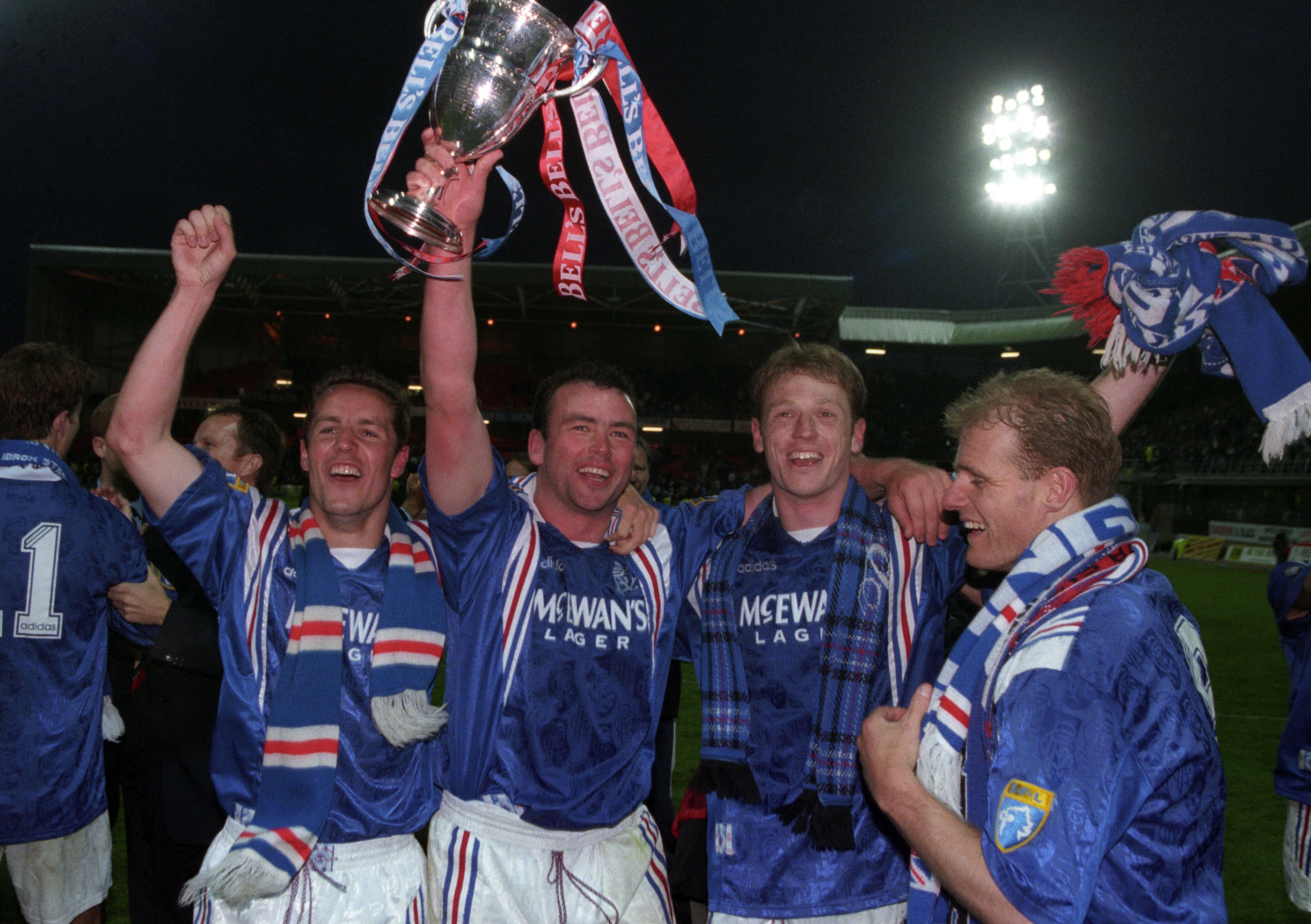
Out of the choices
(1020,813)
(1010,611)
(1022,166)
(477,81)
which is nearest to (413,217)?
(477,81)

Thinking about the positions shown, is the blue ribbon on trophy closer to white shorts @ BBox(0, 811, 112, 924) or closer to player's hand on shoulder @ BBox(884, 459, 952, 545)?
player's hand on shoulder @ BBox(884, 459, 952, 545)

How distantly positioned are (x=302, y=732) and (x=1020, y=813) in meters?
1.62

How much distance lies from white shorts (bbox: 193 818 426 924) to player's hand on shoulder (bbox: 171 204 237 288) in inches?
53.5

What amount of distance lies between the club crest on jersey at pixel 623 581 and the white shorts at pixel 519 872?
63 cm

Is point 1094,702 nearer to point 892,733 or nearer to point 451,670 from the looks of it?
point 892,733

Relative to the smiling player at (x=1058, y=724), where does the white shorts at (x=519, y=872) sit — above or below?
below

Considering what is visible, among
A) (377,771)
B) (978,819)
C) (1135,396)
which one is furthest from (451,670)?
(1135,396)

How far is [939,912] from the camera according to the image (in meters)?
1.64

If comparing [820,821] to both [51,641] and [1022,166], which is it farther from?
[1022,166]

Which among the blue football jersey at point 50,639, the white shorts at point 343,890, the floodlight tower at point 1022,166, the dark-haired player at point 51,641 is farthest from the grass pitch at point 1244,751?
the floodlight tower at point 1022,166

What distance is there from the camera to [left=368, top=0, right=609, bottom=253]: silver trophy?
1.69 m

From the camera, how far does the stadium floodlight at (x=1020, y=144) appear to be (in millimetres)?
30609

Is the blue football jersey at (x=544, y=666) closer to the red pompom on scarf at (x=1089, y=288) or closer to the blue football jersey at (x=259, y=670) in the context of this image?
the blue football jersey at (x=259, y=670)

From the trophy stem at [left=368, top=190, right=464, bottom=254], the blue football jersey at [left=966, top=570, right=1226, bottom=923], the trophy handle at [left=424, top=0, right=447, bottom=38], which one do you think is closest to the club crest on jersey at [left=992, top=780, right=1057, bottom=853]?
the blue football jersey at [left=966, top=570, right=1226, bottom=923]
